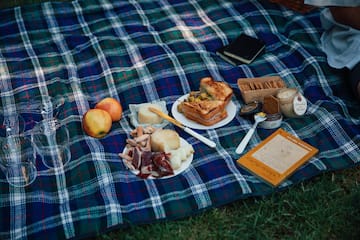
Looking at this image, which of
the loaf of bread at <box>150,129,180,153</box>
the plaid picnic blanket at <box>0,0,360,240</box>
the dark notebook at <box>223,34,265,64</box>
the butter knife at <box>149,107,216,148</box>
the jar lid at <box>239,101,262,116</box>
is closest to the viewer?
the plaid picnic blanket at <box>0,0,360,240</box>

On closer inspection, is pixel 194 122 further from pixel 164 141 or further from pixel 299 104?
pixel 299 104

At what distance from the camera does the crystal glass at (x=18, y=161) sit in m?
2.04

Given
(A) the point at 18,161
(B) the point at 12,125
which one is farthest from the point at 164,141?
(B) the point at 12,125

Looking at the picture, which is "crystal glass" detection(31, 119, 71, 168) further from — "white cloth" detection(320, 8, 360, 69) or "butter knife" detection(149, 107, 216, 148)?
"white cloth" detection(320, 8, 360, 69)

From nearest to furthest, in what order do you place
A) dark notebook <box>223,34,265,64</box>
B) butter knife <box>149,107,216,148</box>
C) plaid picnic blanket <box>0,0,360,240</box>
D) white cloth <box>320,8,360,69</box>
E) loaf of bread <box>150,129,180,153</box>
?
1. plaid picnic blanket <box>0,0,360,240</box>
2. loaf of bread <box>150,129,180,153</box>
3. butter knife <box>149,107,216,148</box>
4. white cloth <box>320,8,360,69</box>
5. dark notebook <box>223,34,265,64</box>

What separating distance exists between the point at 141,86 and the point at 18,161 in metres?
0.75

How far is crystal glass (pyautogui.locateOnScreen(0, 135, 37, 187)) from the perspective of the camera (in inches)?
80.1

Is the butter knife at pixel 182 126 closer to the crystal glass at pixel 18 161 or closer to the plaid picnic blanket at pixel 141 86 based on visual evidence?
the plaid picnic blanket at pixel 141 86

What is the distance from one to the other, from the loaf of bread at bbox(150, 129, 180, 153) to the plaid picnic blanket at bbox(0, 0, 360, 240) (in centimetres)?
12

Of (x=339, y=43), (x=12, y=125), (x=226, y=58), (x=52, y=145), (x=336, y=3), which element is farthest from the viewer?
(x=226, y=58)

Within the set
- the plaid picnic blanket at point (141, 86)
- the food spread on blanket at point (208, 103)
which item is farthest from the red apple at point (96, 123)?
the food spread on blanket at point (208, 103)

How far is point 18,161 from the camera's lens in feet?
6.82

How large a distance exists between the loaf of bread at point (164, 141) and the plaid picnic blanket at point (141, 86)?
0.40 ft

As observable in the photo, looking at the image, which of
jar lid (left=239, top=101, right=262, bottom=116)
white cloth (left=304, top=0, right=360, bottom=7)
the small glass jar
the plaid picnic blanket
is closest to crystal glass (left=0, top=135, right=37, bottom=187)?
the plaid picnic blanket
